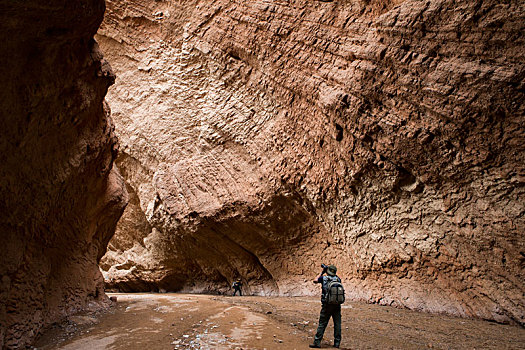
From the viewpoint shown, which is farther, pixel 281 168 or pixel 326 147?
pixel 281 168

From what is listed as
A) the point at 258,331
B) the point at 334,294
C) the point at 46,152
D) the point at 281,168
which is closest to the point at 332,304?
the point at 334,294

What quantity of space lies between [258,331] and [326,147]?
6020mm

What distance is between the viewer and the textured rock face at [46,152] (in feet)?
11.7

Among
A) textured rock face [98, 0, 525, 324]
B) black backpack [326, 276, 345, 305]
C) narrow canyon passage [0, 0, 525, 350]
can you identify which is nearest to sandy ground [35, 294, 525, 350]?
narrow canyon passage [0, 0, 525, 350]

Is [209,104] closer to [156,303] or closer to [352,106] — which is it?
[352,106]

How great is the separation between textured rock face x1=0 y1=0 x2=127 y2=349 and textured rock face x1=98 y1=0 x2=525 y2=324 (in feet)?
19.0

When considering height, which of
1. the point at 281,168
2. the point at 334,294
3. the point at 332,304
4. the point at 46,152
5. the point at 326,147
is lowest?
the point at 332,304

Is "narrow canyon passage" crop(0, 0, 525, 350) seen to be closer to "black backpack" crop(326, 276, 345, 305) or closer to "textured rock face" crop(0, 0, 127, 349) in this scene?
"textured rock face" crop(0, 0, 127, 349)

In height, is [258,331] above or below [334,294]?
below

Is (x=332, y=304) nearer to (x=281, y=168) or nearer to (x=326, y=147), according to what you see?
(x=326, y=147)

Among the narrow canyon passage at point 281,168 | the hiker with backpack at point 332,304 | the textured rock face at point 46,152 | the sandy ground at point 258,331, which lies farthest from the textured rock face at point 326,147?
the textured rock face at point 46,152

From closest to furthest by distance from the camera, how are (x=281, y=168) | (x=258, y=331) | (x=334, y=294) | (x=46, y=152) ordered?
1. (x=334, y=294)
2. (x=46, y=152)
3. (x=258, y=331)
4. (x=281, y=168)

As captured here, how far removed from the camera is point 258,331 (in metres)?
4.89

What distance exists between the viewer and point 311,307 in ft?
24.5
